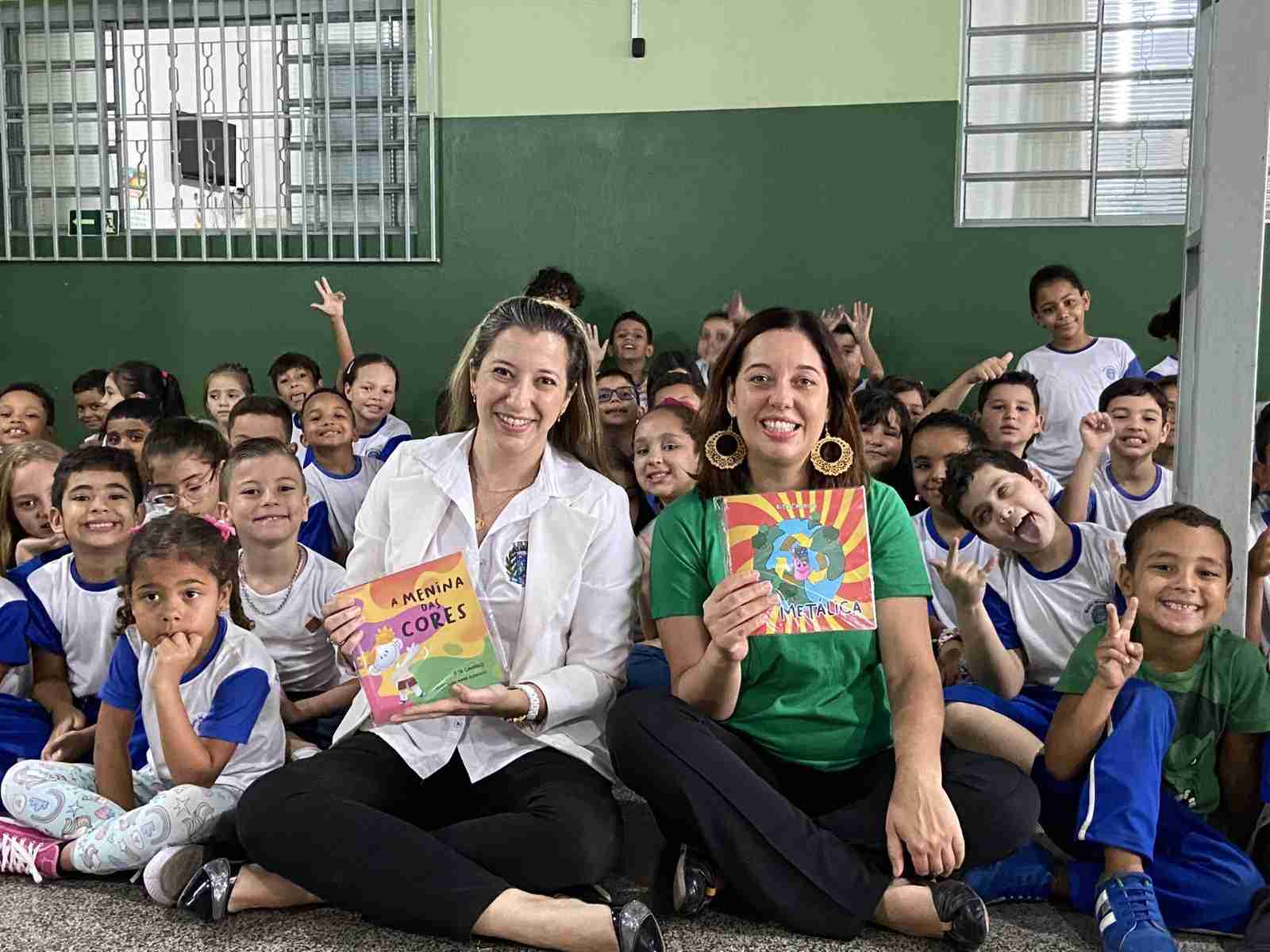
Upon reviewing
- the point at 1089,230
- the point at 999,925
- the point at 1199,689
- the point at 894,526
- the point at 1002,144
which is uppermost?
the point at 1002,144

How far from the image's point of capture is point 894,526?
2.12m

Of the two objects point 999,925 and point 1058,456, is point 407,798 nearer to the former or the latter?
point 999,925

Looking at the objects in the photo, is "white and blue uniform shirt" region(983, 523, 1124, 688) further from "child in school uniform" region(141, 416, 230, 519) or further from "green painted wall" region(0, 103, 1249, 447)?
"green painted wall" region(0, 103, 1249, 447)

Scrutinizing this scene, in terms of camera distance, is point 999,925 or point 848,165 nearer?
point 999,925

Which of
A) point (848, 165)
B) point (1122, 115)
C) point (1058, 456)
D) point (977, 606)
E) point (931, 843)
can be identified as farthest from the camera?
point (848, 165)

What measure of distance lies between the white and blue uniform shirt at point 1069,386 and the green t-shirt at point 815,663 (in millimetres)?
2880

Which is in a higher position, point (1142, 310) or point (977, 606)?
point (1142, 310)

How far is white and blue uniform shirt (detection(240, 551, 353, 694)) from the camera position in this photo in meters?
2.79

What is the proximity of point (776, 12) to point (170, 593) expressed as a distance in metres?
4.72

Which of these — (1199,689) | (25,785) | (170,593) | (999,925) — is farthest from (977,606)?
(25,785)

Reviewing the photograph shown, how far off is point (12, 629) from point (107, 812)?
579 mm

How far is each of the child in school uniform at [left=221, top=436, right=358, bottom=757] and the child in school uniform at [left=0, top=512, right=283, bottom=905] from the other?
358 mm

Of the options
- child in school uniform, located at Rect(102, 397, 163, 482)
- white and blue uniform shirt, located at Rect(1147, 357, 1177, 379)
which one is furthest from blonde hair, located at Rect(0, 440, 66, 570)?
white and blue uniform shirt, located at Rect(1147, 357, 1177, 379)

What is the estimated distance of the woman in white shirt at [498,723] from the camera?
1.89 metres
